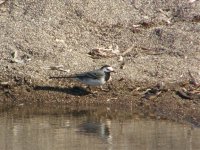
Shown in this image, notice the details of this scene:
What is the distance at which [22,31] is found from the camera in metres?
19.3

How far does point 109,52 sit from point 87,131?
4402 mm

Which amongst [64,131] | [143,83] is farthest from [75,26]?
[64,131]

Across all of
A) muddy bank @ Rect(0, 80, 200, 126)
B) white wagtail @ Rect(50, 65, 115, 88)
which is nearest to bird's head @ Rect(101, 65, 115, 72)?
white wagtail @ Rect(50, 65, 115, 88)

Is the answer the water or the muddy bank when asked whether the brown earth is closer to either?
the muddy bank

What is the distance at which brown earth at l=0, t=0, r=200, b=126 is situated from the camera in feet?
56.4

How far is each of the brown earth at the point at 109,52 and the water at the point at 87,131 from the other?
1.88 ft

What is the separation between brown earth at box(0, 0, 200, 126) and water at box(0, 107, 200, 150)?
22.6 inches

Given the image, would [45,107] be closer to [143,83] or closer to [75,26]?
[143,83]

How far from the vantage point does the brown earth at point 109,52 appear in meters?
17.2

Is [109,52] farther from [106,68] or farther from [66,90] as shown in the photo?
[66,90]

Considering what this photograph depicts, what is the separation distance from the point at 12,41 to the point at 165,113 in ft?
13.0

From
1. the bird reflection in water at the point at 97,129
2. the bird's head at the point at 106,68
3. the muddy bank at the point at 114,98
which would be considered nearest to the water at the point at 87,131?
the bird reflection in water at the point at 97,129

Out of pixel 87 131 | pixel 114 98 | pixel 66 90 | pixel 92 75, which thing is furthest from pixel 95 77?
pixel 87 131

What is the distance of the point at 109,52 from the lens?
1891 centimetres
